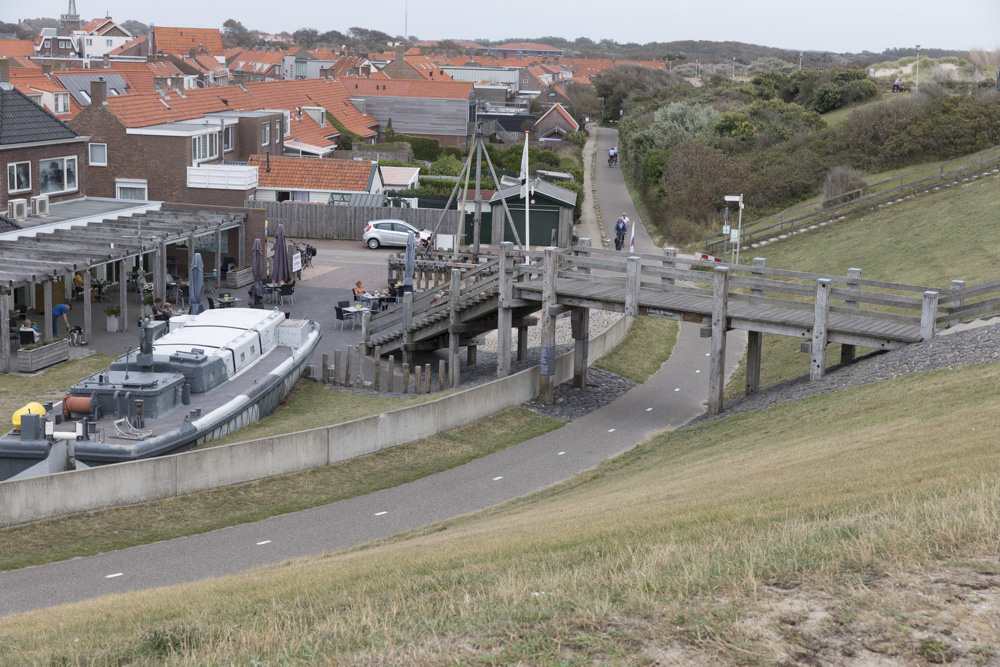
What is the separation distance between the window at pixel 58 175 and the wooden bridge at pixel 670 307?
17060 millimetres

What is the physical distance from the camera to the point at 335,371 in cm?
2569

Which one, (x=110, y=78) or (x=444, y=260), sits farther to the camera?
(x=110, y=78)

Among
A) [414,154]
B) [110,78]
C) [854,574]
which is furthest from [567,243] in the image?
[110,78]

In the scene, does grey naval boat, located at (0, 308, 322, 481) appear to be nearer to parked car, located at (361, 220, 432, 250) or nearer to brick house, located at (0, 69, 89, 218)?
brick house, located at (0, 69, 89, 218)

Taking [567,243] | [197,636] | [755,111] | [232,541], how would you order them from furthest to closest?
[755,111] → [567,243] → [232,541] → [197,636]

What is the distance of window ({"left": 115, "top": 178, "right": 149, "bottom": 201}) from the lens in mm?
44469

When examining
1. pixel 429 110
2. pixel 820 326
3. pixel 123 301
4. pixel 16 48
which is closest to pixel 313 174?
pixel 123 301

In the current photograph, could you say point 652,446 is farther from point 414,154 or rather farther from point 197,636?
point 414,154

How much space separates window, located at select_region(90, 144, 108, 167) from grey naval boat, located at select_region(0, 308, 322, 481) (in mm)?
23339

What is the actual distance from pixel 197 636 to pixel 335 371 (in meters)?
17.6

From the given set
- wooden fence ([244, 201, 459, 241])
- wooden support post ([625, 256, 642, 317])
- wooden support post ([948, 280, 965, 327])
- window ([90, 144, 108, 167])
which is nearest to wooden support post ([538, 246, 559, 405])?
wooden support post ([625, 256, 642, 317])

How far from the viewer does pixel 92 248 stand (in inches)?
1154

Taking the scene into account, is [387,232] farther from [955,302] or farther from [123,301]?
[955,302]

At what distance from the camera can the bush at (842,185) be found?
42.7 meters
